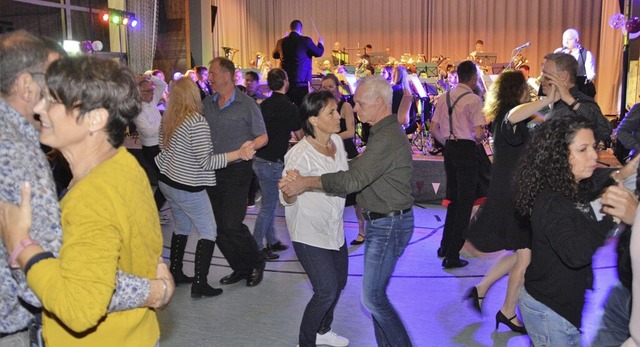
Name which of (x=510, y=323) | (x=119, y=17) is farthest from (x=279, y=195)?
(x=119, y=17)

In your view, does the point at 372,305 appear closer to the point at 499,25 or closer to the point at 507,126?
the point at 507,126

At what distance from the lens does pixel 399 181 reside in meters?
3.38

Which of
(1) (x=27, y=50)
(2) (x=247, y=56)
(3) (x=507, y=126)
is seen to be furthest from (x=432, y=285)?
(2) (x=247, y=56)

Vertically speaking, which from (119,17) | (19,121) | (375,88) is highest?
(119,17)

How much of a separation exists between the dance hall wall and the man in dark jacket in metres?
10.2

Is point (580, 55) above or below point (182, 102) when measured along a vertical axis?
above

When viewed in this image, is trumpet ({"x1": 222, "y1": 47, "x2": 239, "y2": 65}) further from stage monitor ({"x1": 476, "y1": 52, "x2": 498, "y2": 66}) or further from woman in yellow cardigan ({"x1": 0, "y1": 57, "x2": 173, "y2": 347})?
woman in yellow cardigan ({"x1": 0, "y1": 57, "x2": 173, "y2": 347})

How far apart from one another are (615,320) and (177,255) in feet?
11.9

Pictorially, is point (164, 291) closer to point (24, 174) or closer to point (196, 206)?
point (24, 174)

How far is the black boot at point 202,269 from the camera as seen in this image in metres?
4.96

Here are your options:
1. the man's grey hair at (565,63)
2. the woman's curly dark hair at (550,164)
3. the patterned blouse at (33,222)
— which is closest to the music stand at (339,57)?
the man's grey hair at (565,63)

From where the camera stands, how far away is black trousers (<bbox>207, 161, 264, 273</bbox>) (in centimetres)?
522

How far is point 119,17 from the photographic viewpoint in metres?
14.3

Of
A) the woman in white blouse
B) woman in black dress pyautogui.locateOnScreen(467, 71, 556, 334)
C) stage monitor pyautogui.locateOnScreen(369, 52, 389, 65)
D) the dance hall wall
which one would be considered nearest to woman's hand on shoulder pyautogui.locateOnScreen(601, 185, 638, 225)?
the woman in white blouse
